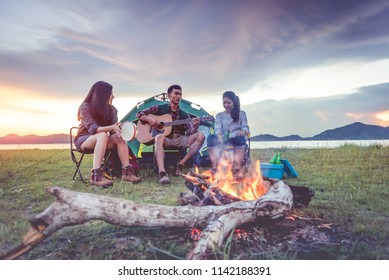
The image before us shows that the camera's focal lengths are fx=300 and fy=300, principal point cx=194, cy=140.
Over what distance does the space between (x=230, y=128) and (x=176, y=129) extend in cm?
72

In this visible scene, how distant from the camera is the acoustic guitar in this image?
12.4ft

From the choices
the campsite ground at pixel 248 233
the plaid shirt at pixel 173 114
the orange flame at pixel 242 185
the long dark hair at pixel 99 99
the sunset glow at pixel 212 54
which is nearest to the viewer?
the campsite ground at pixel 248 233

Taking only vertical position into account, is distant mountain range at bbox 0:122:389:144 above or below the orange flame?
above

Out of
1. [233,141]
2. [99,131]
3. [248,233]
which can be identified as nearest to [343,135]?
[233,141]

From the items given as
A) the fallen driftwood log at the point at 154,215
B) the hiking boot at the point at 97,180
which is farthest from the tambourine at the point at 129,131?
the fallen driftwood log at the point at 154,215

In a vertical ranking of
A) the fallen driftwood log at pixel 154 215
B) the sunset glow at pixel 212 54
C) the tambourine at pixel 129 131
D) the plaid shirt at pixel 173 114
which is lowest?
the fallen driftwood log at pixel 154 215

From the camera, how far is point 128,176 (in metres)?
3.21

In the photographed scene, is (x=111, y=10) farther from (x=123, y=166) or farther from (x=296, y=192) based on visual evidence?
(x=296, y=192)

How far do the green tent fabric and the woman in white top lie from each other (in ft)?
2.44

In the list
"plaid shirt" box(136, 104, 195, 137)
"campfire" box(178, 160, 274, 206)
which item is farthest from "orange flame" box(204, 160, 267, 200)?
"plaid shirt" box(136, 104, 195, 137)

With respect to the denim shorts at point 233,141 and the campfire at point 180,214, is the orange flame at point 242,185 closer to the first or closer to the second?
the campfire at point 180,214

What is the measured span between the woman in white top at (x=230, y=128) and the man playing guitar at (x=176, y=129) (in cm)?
26

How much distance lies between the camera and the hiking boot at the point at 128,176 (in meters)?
3.17

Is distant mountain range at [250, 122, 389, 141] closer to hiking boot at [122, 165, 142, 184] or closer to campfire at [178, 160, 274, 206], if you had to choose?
campfire at [178, 160, 274, 206]
